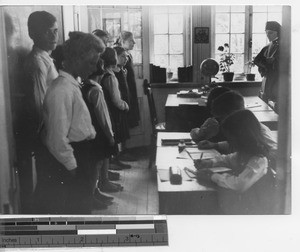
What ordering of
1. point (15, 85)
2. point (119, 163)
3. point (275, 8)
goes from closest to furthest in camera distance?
point (275, 8) → point (15, 85) → point (119, 163)

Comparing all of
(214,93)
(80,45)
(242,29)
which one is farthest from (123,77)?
(242,29)

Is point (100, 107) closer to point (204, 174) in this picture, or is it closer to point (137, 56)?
point (137, 56)

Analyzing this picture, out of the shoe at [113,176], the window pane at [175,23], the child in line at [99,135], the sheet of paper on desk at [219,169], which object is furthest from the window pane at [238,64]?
the shoe at [113,176]

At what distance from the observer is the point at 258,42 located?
9.50 feet

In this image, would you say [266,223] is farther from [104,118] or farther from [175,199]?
[104,118]

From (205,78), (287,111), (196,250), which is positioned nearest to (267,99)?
(287,111)

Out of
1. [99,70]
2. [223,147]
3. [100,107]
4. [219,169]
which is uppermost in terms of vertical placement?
[99,70]

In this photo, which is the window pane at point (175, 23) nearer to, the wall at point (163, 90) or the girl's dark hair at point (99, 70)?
the wall at point (163, 90)

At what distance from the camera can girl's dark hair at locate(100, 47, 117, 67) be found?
290 cm

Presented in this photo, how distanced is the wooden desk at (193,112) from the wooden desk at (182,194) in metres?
0.08

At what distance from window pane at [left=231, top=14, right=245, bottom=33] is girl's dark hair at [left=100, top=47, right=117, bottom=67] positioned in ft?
2.37

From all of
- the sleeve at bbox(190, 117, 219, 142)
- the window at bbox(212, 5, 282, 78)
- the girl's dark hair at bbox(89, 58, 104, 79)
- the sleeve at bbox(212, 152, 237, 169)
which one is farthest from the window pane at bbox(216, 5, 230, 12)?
the sleeve at bbox(212, 152, 237, 169)

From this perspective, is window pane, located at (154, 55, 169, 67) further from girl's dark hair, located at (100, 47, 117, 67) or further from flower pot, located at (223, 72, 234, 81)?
flower pot, located at (223, 72, 234, 81)

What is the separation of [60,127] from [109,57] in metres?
0.51
